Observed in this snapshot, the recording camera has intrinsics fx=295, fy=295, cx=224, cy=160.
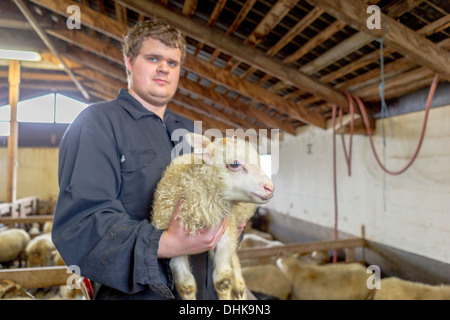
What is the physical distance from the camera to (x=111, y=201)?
2.27ft

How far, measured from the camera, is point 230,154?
0.75 meters

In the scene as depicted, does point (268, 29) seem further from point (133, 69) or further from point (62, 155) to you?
point (62, 155)

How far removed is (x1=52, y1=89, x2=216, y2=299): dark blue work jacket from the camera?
65cm

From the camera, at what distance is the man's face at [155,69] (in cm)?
83

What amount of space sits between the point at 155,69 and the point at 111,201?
0.39 metres

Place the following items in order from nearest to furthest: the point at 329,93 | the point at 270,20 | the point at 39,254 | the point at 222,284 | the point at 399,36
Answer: the point at 222,284 < the point at 399,36 < the point at 270,20 < the point at 329,93 < the point at 39,254

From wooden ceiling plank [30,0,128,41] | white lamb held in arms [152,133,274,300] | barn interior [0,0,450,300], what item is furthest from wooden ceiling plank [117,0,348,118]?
white lamb held in arms [152,133,274,300]

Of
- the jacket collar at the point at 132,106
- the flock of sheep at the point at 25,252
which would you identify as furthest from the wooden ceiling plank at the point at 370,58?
the flock of sheep at the point at 25,252

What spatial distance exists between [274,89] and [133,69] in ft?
9.71

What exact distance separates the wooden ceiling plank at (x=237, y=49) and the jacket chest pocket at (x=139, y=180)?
197cm

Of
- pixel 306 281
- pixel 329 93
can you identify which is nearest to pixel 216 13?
pixel 329 93

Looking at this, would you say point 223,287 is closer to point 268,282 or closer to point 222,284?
point 222,284

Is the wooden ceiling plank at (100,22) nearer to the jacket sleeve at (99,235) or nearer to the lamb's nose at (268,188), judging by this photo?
the jacket sleeve at (99,235)
